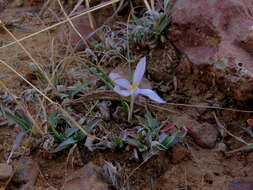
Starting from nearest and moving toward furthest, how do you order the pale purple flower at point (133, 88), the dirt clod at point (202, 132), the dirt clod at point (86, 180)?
the dirt clod at point (86, 180), the pale purple flower at point (133, 88), the dirt clod at point (202, 132)

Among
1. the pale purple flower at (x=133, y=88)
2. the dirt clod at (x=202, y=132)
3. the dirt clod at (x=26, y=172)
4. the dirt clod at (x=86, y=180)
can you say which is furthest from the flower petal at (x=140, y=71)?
the dirt clod at (x=26, y=172)

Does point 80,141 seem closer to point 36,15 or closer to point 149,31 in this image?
point 149,31

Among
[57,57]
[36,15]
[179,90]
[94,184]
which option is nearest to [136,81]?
[179,90]

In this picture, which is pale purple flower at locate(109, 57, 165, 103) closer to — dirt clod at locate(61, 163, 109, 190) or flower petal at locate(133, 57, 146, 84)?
flower petal at locate(133, 57, 146, 84)

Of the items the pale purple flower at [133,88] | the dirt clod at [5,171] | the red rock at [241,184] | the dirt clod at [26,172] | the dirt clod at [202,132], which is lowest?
the red rock at [241,184]

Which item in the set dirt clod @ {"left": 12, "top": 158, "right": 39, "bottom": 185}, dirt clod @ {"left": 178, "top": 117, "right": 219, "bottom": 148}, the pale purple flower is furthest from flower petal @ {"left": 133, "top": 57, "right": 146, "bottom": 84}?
dirt clod @ {"left": 12, "top": 158, "right": 39, "bottom": 185}

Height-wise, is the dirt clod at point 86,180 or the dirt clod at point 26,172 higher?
the dirt clod at point 86,180

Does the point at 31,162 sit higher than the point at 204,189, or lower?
higher

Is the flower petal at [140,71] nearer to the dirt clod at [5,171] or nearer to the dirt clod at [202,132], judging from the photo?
the dirt clod at [202,132]
